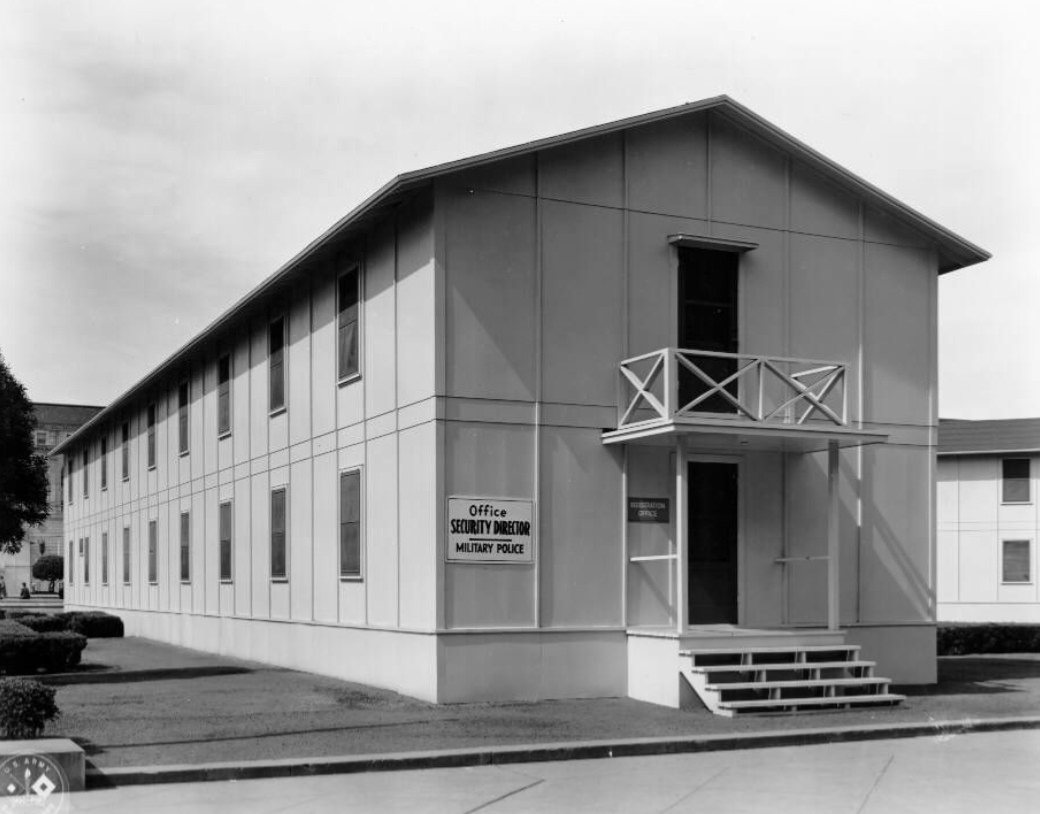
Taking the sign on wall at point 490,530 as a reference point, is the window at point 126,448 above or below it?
above

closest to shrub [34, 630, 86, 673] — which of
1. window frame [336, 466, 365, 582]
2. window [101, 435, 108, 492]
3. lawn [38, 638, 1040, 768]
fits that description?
lawn [38, 638, 1040, 768]

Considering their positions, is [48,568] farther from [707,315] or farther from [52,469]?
[707,315]

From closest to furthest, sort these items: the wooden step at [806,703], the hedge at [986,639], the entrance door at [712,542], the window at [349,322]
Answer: the wooden step at [806,703] → the entrance door at [712,542] → the window at [349,322] → the hedge at [986,639]

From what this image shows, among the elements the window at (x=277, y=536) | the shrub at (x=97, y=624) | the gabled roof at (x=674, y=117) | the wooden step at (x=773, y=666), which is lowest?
the shrub at (x=97, y=624)

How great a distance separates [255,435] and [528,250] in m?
9.72

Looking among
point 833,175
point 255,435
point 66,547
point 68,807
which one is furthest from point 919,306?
point 66,547

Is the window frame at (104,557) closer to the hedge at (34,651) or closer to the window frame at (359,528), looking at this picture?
the hedge at (34,651)

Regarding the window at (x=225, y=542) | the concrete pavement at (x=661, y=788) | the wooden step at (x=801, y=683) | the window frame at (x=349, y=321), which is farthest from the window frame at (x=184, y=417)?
the concrete pavement at (x=661, y=788)

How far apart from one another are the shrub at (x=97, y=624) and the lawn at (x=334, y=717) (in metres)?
14.9

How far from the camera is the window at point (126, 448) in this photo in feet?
125

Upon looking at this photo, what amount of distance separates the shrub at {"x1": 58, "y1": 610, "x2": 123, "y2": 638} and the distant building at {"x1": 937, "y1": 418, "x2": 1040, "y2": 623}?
26128mm

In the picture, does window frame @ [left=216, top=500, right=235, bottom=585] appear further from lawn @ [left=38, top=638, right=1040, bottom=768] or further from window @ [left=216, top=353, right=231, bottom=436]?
lawn @ [left=38, top=638, right=1040, bottom=768]

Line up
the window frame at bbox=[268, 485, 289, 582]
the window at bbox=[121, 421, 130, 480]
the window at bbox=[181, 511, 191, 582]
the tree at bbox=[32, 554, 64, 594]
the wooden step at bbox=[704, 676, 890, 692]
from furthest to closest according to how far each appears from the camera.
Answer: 1. the tree at bbox=[32, 554, 64, 594]
2. the window at bbox=[121, 421, 130, 480]
3. the window at bbox=[181, 511, 191, 582]
4. the window frame at bbox=[268, 485, 289, 582]
5. the wooden step at bbox=[704, 676, 890, 692]

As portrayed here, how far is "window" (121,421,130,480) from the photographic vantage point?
38.0 m
